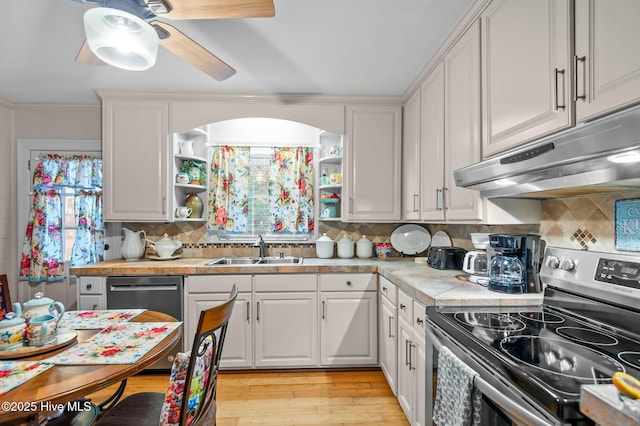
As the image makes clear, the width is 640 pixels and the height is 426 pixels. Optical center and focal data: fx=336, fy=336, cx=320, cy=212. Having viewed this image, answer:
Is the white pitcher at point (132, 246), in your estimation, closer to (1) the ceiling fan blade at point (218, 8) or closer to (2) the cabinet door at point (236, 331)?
(2) the cabinet door at point (236, 331)

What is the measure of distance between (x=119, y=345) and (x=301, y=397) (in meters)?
1.46

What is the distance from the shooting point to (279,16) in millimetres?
1827

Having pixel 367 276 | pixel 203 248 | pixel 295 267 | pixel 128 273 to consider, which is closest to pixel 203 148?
pixel 203 248

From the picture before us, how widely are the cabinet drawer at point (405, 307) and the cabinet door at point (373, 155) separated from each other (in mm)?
1090

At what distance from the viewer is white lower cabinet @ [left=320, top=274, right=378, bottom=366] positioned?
2.72m

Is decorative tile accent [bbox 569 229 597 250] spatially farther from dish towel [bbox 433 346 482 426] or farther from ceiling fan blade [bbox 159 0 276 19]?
ceiling fan blade [bbox 159 0 276 19]

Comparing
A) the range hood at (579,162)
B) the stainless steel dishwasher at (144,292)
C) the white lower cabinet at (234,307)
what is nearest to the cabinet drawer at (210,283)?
the white lower cabinet at (234,307)

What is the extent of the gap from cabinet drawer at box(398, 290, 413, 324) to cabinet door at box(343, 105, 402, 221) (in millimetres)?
1090

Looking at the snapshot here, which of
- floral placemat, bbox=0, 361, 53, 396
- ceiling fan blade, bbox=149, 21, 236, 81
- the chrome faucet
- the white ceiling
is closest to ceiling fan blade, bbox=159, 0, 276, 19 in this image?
ceiling fan blade, bbox=149, 21, 236, 81

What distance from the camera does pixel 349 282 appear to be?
8.98 feet

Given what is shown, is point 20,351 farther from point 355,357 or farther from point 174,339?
point 355,357

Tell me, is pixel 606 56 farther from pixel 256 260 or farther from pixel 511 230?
pixel 256 260

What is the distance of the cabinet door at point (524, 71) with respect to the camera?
121 cm

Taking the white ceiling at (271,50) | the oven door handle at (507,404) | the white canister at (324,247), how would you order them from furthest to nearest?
the white canister at (324,247), the white ceiling at (271,50), the oven door handle at (507,404)
